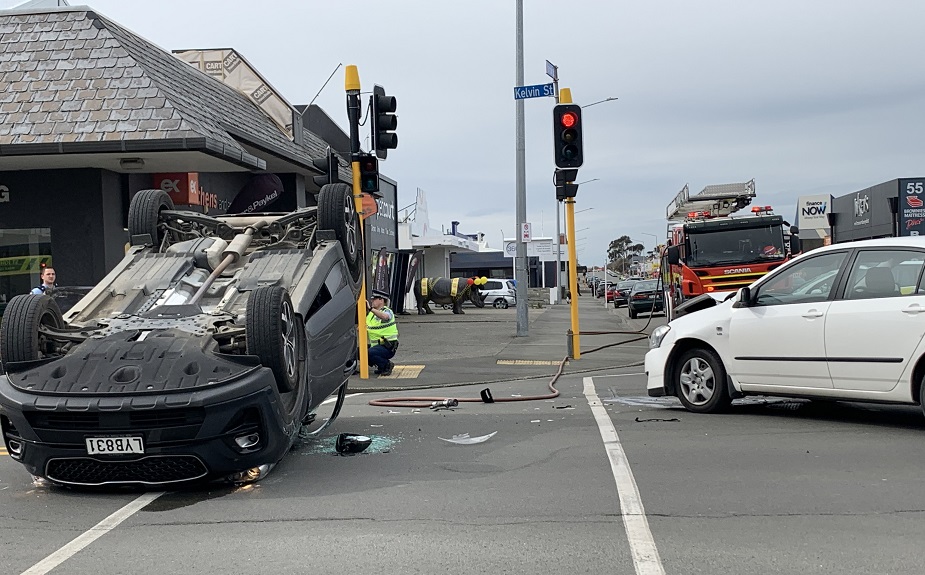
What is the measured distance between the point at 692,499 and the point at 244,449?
2946 millimetres

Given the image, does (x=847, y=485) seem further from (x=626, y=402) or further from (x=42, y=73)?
(x=42, y=73)

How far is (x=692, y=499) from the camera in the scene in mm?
5844

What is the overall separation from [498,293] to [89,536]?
44.9 meters

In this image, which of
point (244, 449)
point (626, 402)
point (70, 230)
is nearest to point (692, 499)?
point (244, 449)

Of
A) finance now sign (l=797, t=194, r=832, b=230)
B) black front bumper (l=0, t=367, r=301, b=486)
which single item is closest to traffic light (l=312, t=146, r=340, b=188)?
black front bumper (l=0, t=367, r=301, b=486)

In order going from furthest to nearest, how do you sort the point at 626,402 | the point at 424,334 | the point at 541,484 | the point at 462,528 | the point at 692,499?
1. the point at 424,334
2. the point at 626,402
3. the point at 541,484
4. the point at 692,499
5. the point at 462,528

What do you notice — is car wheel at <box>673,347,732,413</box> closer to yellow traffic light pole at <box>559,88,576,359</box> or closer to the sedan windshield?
yellow traffic light pole at <box>559,88,576,359</box>

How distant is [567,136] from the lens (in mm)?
15555

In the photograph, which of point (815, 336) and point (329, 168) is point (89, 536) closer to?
point (815, 336)

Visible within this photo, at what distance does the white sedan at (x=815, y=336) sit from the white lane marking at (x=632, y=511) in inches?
50.7

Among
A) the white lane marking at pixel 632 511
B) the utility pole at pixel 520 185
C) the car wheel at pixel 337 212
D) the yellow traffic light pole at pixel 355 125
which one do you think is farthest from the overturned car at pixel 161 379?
the utility pole at pixel 520 185

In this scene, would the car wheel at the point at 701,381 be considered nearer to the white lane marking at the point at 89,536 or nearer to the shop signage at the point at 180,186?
the white lane marking at the point at 89,536

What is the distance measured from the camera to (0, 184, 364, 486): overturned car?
5844mm

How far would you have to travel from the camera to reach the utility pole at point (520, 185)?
2223 centimetres
